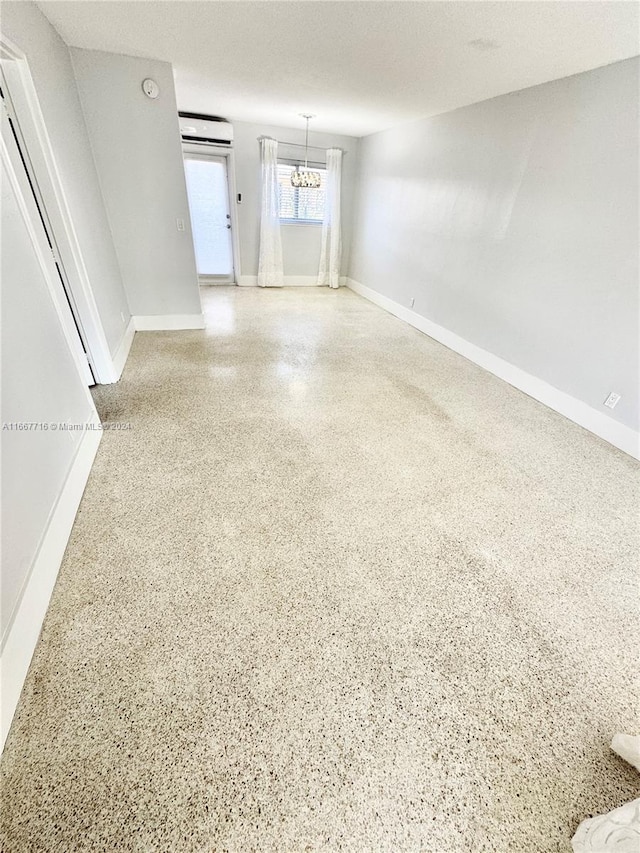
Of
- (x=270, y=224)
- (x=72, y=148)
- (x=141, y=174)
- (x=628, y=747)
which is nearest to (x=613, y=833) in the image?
(x=628, y=747)

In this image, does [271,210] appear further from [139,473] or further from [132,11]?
[139,473]

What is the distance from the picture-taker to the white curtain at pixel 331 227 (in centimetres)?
549

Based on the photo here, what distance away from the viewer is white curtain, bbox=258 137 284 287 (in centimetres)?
521

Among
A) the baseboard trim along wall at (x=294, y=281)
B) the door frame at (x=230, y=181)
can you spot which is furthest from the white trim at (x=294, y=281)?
the door frame at (x=230, y=181)

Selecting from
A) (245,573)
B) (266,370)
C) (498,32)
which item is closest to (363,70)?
(498,32)

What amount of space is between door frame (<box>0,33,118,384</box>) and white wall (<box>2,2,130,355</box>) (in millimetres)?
100

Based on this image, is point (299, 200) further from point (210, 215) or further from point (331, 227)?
point (210, 215)

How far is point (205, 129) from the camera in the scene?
4.86 m

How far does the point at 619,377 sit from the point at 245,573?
277 cm

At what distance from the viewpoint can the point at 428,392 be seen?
298 centimetres

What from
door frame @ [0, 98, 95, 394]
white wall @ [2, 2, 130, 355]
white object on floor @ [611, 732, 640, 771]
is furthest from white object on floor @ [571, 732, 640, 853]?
white wall @ [2, 2, 130, 355]

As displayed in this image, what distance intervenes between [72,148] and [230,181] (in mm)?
3404
